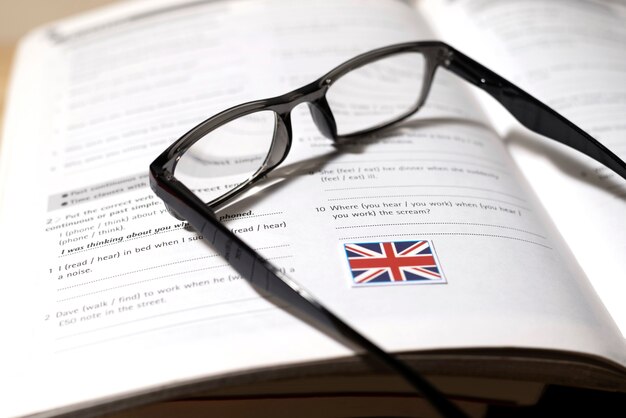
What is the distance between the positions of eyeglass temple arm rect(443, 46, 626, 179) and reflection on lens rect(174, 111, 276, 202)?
0.16m

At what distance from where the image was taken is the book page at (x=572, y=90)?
0.44m

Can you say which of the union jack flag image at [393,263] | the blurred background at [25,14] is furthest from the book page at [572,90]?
the blurred background at [25,14]

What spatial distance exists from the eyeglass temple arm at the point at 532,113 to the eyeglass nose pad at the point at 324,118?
114 millimetres

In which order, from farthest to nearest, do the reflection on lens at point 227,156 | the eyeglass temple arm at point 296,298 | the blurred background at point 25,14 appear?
the blurred background at point 25,14
the reflection on lens at point 227,156
the eyeglass temple arm at point 296,298

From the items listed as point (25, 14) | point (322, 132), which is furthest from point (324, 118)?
point (25, 14)

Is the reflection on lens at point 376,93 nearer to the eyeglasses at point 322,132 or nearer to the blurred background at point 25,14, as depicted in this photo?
the eyeglasses at point 322,132

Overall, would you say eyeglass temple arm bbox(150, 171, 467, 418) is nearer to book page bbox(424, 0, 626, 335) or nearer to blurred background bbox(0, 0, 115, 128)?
book page bbox(424, 0, 626, 335)

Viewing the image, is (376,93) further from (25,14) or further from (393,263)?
(25,14)

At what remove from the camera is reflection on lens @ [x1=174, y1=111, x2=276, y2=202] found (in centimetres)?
42

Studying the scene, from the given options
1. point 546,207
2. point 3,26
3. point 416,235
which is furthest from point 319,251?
point 3,26

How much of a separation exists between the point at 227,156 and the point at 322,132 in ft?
0.22

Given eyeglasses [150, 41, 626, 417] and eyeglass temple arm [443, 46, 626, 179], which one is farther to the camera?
eyeglass temple arm [443, 46, 626, 179]

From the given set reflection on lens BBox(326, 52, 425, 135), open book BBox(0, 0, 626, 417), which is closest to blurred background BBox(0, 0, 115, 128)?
open book BBox(0, 0, 626, 417)

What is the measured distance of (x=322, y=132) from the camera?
0.47 m
